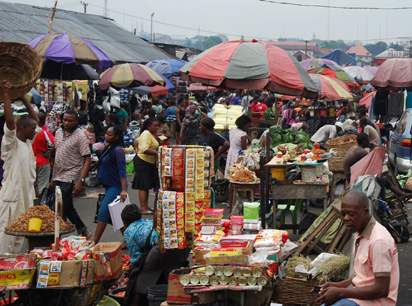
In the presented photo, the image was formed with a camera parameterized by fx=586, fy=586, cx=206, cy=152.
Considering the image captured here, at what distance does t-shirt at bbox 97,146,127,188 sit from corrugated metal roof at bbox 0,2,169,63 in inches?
522

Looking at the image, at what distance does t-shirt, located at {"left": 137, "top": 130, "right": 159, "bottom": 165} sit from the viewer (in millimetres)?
10234

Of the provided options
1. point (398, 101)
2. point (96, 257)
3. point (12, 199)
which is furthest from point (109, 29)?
point (96, 257)

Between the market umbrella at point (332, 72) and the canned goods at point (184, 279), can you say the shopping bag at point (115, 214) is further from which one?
the market umbrella at point (332, 72)

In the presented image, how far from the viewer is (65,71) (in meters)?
12.8

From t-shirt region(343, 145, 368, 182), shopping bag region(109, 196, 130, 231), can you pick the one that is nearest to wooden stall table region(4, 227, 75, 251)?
shopping bag region(109, 196, 130, 231)

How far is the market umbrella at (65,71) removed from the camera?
12305 millimetres

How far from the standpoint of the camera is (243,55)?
9734 millimetres

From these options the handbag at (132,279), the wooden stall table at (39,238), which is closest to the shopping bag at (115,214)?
the wooden stall table at (39,238)

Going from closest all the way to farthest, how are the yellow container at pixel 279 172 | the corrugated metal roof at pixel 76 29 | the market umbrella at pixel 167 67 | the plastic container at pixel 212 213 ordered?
the plastic container at pixel 212 213 → the yellow container at pixel 279 172 → the corrugated metal roof at pixel 76 29 → the market umbrella at pixel 167 67

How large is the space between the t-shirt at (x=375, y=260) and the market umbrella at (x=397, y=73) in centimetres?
1442

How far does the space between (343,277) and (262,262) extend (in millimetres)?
994

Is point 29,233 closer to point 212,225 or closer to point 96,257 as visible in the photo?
point 96,257

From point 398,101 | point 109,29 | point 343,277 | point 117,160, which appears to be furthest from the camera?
point 109,29

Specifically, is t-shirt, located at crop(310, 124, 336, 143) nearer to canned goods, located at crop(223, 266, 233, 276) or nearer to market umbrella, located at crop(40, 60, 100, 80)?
market umbrella, located at crop(40, 60, 100, 80)
